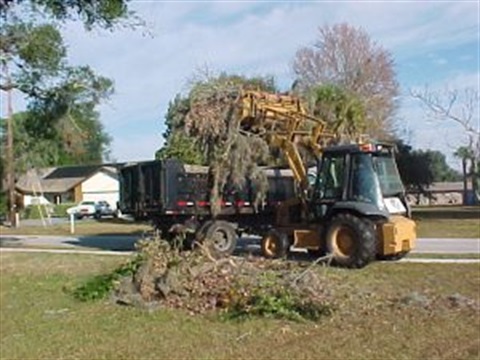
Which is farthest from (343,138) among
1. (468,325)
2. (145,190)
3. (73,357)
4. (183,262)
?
(73,357)

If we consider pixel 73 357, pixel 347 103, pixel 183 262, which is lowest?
pixel 73 357

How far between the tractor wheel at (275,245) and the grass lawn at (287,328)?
12.2 feet

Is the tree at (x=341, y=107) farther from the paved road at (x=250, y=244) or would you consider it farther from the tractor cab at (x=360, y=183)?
the tractor cab at (x=360, y=183)

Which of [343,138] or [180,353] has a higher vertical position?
[343,138]

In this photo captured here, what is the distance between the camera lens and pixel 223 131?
65.4ft

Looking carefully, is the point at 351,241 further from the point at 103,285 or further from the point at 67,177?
the point at 67,177

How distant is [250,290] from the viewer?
13008mm

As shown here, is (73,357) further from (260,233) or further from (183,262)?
(260,233)

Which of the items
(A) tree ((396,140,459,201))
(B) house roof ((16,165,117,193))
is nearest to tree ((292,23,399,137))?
(A) tree ((396,140,459,201))

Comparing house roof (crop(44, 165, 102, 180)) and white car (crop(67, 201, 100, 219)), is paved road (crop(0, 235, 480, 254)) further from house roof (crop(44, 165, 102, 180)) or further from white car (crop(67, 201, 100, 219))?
house roof (crop(44, 165, 102, 180))

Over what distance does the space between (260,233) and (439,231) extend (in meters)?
10.7

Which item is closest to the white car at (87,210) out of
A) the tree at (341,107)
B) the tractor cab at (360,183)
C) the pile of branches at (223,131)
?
the tree at (341,107)

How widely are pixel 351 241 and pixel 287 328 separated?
21.9 feet

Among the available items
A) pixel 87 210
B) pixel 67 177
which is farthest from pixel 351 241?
pixel 67 177
